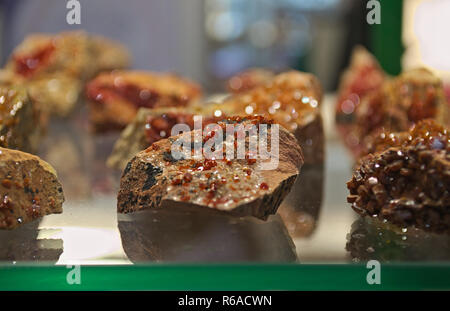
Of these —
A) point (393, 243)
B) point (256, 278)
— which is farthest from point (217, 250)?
point (393, 243)

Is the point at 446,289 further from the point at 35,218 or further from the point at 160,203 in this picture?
the point at 35,218

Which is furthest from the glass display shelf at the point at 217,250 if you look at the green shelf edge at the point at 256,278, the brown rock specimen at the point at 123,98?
the brown rock specimen at the point at 123,98

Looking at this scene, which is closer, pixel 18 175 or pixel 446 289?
pixel 446 289

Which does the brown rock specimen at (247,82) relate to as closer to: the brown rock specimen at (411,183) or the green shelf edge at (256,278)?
the brown rock specimen at (411,183)

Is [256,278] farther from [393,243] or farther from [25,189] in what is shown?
[25,189]

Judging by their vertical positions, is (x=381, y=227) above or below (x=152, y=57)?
below
